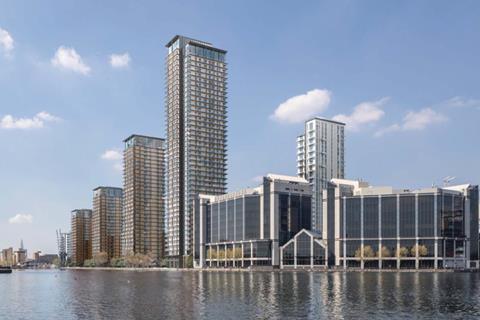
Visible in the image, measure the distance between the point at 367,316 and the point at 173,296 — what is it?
47911mm

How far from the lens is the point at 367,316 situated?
77625 mm

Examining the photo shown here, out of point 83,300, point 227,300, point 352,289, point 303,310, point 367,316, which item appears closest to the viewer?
point 367,316

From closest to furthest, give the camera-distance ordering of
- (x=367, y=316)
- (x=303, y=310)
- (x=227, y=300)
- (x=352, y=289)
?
(x=367, y=316) → (x=303, y=310) → (x=227, y=300) → (x=352, y=289)

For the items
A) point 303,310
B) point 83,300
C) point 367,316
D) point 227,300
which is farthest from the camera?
point 83,300

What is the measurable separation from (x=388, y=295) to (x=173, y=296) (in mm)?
41771

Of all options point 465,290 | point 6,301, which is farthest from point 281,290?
A: point 6,301

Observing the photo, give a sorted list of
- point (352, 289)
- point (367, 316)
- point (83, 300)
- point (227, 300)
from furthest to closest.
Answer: point (352, 289) → point (83, 300) → point (227, 300) → point (367, 316)

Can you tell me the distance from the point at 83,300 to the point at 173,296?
17.7 meters

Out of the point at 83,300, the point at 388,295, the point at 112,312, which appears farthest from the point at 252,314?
the point at 83,300

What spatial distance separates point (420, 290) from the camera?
118 metres

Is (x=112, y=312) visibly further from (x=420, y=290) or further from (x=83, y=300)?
(x=420, y=290)

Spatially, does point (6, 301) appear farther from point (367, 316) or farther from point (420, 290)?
point (420, 290)

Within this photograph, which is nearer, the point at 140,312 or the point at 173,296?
the point at 140,312

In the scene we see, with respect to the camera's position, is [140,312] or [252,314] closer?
[252,314]
